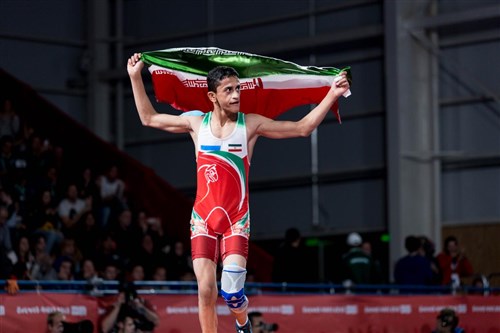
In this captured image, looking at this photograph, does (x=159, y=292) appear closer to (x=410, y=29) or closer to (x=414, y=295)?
(x=414, y=295)

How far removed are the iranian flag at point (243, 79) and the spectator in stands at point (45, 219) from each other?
8338mm

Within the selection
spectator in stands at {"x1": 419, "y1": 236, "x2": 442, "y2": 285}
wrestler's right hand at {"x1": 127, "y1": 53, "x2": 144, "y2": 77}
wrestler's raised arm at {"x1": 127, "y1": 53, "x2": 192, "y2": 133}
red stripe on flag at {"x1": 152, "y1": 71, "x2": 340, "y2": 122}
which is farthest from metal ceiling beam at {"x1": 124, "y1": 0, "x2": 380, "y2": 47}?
wrestler's raised arm at {"x1": 127, "y1": 53, "x2": 192, "y2": 133}

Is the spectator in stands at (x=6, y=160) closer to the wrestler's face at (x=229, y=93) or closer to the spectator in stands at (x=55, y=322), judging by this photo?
the spectator in stands at (x=55, y=322)

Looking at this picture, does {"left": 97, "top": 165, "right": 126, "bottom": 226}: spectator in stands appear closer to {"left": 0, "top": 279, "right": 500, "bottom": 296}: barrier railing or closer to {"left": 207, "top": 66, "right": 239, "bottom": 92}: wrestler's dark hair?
{"left": 0, "top": 279, "right": 500, "bottom": 296}: barrier railing

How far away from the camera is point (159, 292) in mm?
14531

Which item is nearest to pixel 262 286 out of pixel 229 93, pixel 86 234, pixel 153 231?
pixel 86 234

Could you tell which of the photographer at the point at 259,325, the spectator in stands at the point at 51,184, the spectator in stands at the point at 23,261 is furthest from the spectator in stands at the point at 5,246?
the photographer at the point at 259,325

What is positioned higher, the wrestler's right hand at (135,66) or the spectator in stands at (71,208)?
the spectator in stands at (71,208)

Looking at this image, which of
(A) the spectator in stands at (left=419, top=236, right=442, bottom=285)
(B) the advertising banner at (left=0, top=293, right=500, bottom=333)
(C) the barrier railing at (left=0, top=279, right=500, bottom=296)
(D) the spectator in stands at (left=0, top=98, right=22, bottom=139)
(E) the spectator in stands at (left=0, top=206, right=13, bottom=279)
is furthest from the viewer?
(D) the spectator in stands at (left=0, top=98, right=22, bottom=139)

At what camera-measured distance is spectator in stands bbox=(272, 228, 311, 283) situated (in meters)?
16.8

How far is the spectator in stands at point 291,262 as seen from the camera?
16797 mm

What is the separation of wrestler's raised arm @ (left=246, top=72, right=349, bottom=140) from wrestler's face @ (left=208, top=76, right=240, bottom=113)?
0.97ft

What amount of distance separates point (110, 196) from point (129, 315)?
7825 mm

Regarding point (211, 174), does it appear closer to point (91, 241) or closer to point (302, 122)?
point (302, 122)
